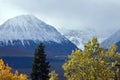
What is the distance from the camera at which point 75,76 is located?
57.8 meters

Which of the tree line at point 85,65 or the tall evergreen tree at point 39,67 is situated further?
the tall evergreen tree at point 39,67

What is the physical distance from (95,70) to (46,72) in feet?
21.7

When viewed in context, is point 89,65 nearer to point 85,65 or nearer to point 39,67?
point 85,65

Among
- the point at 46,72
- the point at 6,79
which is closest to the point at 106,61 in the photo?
the point at 46,72

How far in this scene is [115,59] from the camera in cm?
6469

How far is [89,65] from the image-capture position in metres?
56.8

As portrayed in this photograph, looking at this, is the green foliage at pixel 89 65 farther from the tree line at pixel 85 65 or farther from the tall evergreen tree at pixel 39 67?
the tall evergreen tree at pixel 39 67

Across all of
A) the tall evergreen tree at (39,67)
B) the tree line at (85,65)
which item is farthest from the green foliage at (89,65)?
the tall evergreen tree at (39,67)

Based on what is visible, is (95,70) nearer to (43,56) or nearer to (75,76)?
(75,76)

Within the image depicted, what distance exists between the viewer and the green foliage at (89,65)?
186 feet

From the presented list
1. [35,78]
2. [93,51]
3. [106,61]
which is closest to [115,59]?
[106,61]

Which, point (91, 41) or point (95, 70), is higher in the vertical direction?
point (91, 41)

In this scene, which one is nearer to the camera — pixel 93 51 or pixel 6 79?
pixel 93 51

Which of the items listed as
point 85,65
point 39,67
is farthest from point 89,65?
point 39,67
